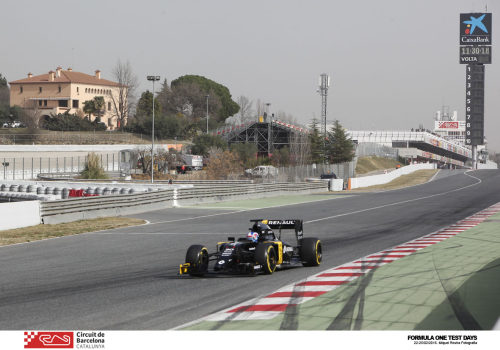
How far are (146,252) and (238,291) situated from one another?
215 inches

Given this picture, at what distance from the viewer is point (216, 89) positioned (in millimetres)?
135375

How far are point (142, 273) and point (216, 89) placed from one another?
126874 millimetres

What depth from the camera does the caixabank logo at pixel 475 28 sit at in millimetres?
92375

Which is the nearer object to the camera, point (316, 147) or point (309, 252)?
point (309, 252)

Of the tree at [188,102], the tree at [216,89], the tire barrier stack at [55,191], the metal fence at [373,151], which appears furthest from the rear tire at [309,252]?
the tree at [216,89]

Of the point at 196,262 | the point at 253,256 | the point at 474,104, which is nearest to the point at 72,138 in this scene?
the point at 196,262

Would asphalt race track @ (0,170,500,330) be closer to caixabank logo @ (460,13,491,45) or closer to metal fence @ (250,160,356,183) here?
metal fence @ (250,160,356,183)

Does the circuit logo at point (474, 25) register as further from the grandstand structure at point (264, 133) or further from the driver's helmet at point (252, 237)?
the driver's helmet at point (252, 237)

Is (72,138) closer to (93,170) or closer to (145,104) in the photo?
(93,170)

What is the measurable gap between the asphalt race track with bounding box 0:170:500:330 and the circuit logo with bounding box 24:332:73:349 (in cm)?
40

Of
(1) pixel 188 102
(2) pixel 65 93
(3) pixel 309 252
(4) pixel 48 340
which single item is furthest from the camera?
(1) pixel 188 102

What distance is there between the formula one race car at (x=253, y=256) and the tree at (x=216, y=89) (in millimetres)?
120988

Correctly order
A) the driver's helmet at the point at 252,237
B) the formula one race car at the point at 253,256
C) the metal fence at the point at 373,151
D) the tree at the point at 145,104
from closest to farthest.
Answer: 1. the formula one race car at the point at 253,256
2. the driver's helmet at the point at 252,237
3. the metal fence at the point at 373,151
4. the tree at the point at 145,104

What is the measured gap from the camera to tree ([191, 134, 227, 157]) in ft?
262
